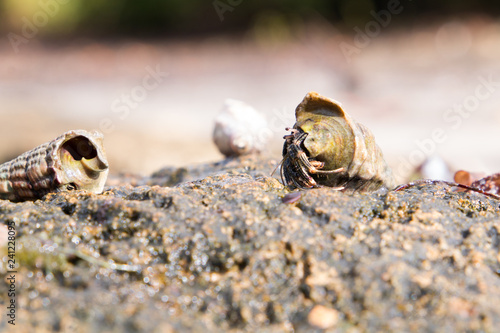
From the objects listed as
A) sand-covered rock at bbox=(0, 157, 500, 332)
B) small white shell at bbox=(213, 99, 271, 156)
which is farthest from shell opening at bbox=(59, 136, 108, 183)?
small white shell at bbox=(213, 99, 271, 156)

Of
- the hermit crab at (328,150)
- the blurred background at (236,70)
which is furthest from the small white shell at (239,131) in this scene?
the blurred background at (236,70)

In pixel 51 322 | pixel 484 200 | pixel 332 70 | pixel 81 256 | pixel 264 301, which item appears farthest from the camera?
pixel 332 70

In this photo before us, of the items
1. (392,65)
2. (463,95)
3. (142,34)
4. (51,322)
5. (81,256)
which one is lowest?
(51,322)

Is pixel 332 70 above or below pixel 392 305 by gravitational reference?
above

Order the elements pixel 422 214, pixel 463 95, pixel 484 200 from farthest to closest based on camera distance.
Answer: pixel 463 95 < pixel 484 200 < pixel 422 214

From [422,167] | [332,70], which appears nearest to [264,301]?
[422,167]

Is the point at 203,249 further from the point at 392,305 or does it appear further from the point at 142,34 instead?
the point at 142,34

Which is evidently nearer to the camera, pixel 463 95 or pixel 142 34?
pixel 463 95

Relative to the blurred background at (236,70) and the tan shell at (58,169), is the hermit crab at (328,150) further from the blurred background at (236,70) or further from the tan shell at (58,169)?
the blurred background at (236,70)
